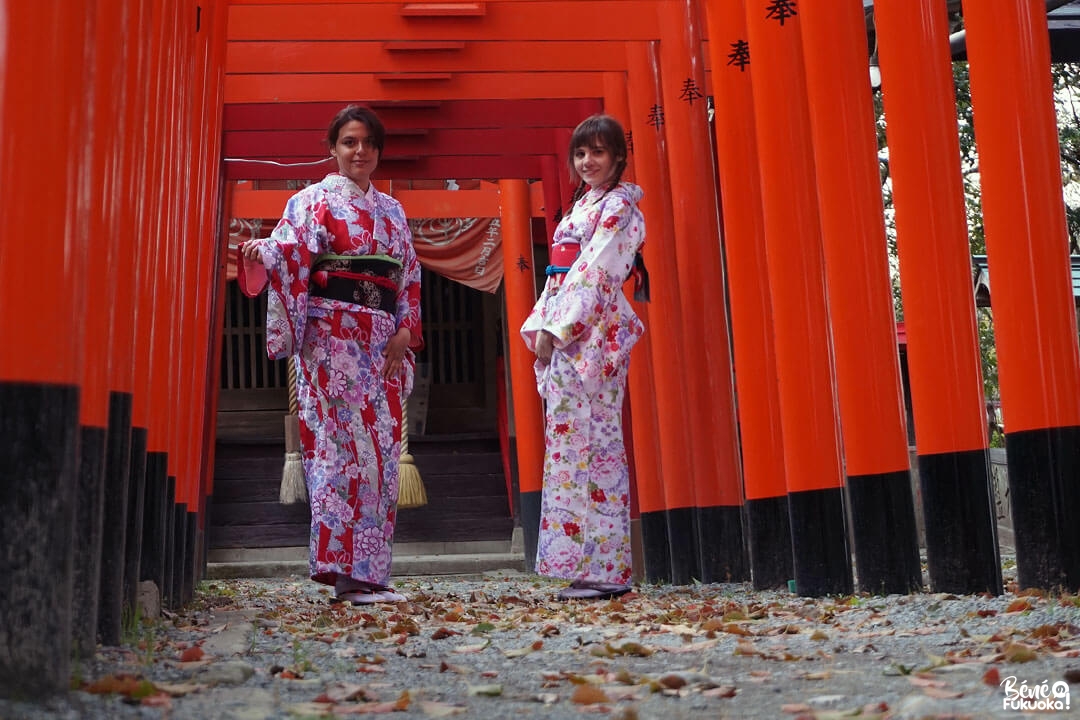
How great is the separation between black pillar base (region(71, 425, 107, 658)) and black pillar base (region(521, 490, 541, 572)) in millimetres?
7117

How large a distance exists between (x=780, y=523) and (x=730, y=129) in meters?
1.71

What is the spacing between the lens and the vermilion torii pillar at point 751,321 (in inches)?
224

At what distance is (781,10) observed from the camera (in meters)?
5.22

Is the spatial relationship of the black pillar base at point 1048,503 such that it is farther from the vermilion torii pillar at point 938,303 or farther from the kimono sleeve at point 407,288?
the kimono sleeve at point 407,288

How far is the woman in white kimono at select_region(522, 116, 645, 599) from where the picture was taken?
567cm

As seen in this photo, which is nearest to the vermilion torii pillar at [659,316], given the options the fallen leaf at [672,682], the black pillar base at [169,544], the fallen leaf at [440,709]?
the black pillar base at [169,544]

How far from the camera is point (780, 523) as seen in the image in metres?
5.71

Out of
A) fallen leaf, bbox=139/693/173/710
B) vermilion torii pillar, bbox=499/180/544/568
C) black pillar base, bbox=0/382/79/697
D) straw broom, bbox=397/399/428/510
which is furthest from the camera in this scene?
straw broom, bbox=397/399/428/510

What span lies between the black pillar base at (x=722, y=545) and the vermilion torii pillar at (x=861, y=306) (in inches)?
66.9

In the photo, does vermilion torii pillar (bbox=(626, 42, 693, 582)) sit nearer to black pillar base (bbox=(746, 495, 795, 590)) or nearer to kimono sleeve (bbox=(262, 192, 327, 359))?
black pillar base (bbox=(746, 495, 795, 590))

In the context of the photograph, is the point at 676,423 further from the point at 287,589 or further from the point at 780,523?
the point at 287,589

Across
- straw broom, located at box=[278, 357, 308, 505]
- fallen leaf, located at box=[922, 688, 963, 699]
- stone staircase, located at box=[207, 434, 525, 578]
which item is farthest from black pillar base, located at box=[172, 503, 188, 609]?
straw broom, located at box=[278, 357, 308, 505]

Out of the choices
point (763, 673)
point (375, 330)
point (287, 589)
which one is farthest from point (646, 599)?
point (287, 589)

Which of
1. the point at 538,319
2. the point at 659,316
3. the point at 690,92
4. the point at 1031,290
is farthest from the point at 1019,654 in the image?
the point at 690,92
